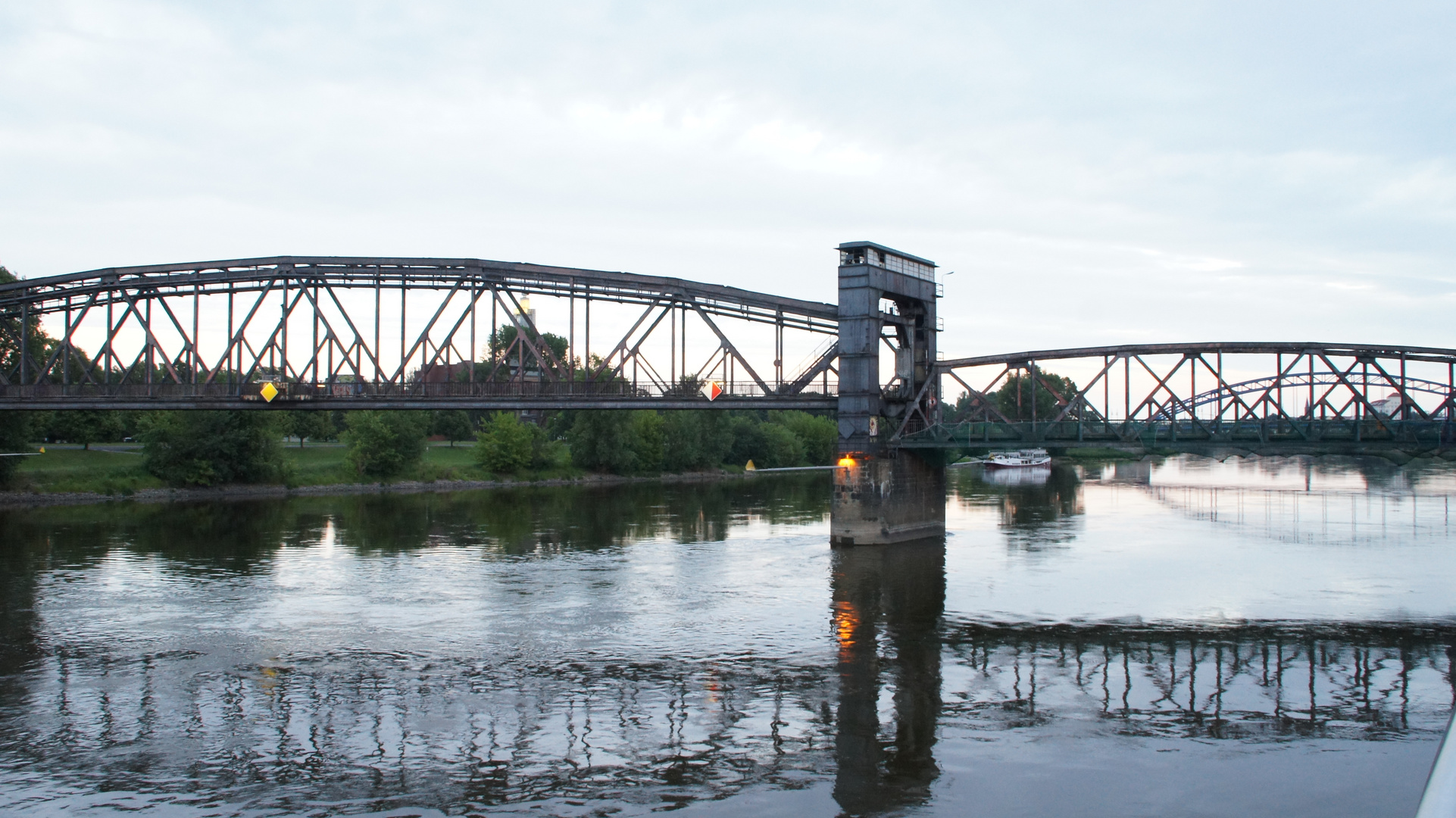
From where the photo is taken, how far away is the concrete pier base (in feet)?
180

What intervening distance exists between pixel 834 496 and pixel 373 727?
3404 centimetres

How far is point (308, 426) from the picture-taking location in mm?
122000

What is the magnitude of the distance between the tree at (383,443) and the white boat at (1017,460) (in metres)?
72.0

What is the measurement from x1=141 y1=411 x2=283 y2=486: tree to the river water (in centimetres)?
3115

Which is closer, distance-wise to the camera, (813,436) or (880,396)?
(880,396)

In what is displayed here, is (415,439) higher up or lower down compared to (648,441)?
higher up

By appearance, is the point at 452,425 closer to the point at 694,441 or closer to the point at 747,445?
the point at 694,441

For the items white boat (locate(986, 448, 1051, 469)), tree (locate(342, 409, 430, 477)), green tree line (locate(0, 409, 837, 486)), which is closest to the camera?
green tree line (locate(0, 409, 837, 486))

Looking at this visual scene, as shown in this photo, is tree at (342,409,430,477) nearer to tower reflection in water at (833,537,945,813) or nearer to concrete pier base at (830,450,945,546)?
concrete pier base at (830,450,945,546)

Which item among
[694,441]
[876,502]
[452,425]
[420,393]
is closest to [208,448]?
[420,393]

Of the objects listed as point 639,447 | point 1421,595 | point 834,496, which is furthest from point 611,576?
point 639,447

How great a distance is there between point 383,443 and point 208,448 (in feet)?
51.2

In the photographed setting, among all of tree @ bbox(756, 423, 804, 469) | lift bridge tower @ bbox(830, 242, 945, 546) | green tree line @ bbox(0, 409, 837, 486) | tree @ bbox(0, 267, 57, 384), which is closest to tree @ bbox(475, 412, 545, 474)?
green tree line @ bbox(0, 409, 837, 486)

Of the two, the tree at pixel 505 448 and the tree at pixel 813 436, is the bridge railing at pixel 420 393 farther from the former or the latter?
the tree at pixel 813 436
